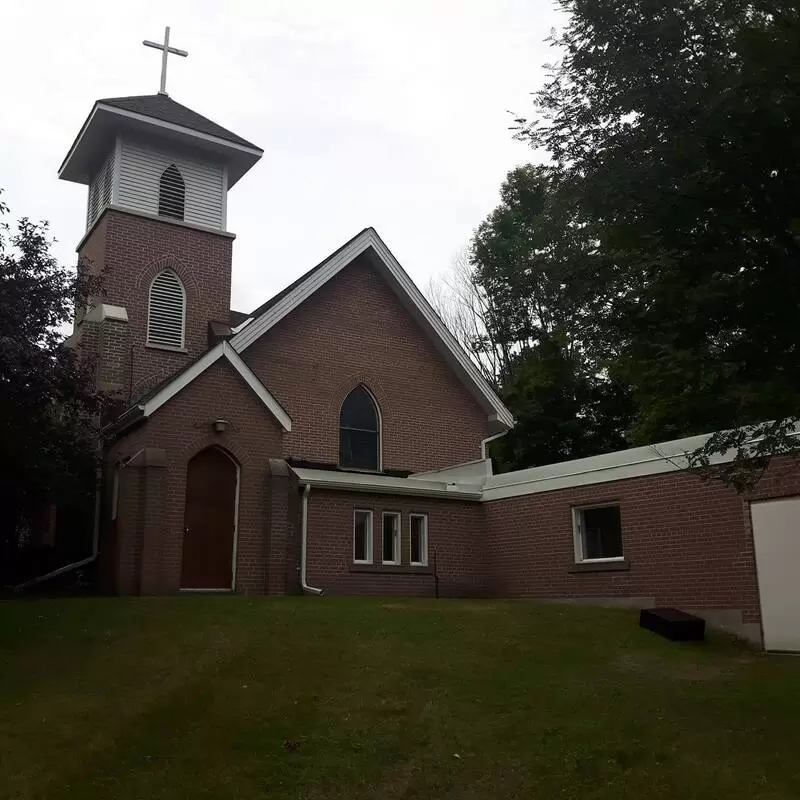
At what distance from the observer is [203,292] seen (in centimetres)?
2502

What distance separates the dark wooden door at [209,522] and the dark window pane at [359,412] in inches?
191

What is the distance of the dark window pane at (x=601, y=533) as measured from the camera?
20.2 meters

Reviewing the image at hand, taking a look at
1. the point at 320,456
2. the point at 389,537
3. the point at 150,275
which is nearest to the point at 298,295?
the point at 320,456

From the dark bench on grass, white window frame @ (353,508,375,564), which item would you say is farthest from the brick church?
the dark bench on grass

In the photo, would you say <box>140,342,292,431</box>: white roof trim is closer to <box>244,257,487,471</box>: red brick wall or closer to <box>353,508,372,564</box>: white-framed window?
<box>244,257,487,471</box>: red brick wall

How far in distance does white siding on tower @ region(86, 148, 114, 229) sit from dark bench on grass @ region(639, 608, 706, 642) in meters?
16.8

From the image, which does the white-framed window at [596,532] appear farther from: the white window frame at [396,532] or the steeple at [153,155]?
the steeple at [153,155]

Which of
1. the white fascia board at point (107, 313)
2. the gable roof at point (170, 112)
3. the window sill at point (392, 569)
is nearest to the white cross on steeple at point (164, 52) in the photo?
the gable roof at point (170, 112)

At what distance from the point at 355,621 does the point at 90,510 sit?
880cm

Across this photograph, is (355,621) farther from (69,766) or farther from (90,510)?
(90,510)

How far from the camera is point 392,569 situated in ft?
70.6

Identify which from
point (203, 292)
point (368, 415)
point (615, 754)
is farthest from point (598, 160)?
point (203, 292)

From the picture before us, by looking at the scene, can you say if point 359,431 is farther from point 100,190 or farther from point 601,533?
point 100,190

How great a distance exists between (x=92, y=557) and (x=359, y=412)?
7679 mm
